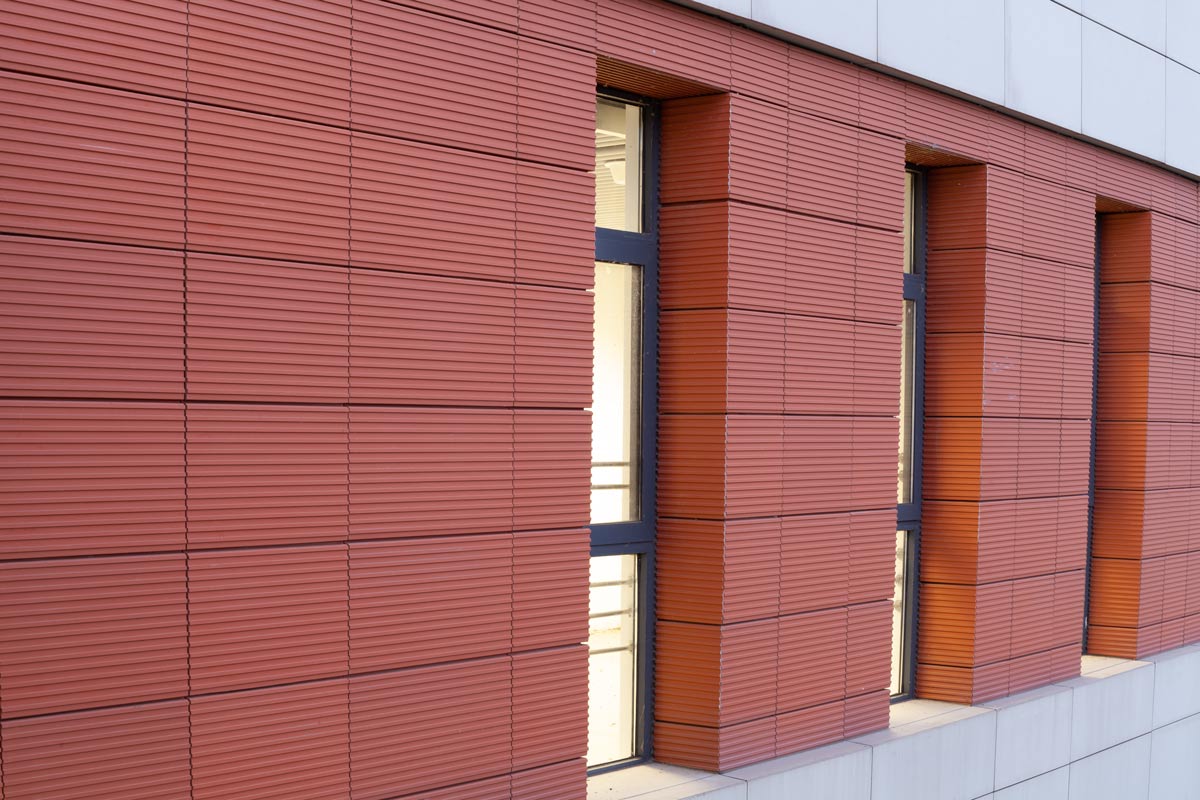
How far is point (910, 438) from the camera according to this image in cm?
995

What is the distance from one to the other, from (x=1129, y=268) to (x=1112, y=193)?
1.06m

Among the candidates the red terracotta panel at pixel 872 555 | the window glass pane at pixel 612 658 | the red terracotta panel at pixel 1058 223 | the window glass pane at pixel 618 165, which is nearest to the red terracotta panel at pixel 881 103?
the window glass pane at pixel 618 165

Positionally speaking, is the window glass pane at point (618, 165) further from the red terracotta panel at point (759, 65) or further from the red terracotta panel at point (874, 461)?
the red terracotta panel at point (874, 461)

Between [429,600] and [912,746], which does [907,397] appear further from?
[429,600]

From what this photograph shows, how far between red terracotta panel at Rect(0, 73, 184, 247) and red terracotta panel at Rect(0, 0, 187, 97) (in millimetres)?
59

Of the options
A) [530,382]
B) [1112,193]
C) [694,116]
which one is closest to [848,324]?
[694,116]

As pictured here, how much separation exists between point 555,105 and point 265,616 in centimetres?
288

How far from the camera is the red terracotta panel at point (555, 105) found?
634 cm

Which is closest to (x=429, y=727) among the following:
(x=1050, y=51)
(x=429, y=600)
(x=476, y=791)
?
(x=476, y=791)

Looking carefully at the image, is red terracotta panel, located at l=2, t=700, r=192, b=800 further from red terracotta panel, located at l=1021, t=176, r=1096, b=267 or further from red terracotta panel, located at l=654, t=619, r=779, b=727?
Result: red terracotta panel, located at l=1021, t=176, r=1096, b=267

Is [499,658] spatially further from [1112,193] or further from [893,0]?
[1112,193]

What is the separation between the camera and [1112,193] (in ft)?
37.3

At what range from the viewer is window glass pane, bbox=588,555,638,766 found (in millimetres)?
7422

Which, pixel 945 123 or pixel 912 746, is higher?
pixel 945 123
